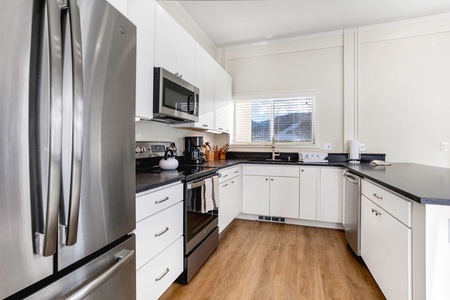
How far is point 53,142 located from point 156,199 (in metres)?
0.86

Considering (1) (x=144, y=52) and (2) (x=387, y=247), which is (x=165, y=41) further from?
(2) (x=387, y=247)

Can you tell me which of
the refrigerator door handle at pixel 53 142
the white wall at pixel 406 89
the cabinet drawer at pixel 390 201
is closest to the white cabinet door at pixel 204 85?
the cabinet drawer at pixel 390 201

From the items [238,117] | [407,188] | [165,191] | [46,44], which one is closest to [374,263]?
[407,188]

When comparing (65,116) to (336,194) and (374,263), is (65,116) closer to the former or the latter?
(374,263)

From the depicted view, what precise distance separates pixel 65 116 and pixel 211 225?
1843 mm

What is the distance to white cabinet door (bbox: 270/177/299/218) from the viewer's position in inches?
125

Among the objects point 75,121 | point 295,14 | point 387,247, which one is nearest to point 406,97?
point 295,14

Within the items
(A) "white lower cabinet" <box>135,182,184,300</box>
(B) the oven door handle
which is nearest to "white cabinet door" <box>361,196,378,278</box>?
(B) the oven door handle

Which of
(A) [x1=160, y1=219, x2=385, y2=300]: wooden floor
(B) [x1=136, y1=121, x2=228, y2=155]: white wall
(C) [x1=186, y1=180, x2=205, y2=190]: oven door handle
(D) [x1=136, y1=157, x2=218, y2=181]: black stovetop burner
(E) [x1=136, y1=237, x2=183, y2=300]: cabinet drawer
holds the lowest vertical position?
(A) [x1=160, y1=219, x2=385, y2=300]: wooden floor

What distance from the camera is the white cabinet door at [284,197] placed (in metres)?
3.19

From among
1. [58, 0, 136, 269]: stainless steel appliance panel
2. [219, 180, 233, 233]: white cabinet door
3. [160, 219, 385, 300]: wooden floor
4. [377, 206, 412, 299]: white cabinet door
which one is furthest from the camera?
[219, 180, 233, 233]: white cabinet door

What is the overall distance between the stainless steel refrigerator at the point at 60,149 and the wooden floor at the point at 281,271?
1070mm

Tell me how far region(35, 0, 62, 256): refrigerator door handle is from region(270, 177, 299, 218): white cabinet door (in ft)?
9.47

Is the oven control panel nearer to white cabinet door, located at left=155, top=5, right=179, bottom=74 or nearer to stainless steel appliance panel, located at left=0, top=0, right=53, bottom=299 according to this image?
white cabinet door, located at left=155, top=5, right=179, bottom=74
